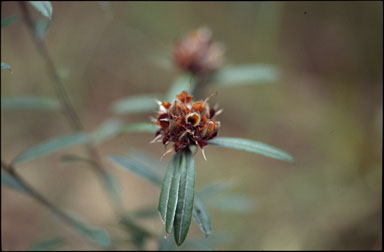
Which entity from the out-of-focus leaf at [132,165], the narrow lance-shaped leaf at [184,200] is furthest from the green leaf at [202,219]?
the out-of-focus leaf at [132,165]

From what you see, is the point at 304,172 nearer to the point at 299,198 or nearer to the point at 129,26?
the point at 299,198

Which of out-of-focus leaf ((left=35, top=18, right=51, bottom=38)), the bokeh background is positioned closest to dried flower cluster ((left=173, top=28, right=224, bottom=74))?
the bokeh background

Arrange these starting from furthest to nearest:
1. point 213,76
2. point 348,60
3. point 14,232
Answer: point 348,60, point 14,232, point 213,76

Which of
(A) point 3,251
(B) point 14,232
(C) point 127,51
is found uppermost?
(C) point 127,51

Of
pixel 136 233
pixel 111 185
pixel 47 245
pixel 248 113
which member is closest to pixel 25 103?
pixel 111 185

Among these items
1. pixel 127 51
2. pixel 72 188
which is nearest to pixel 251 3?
pixel 127 51

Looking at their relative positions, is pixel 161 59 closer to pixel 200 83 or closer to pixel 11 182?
pixel 200 83
